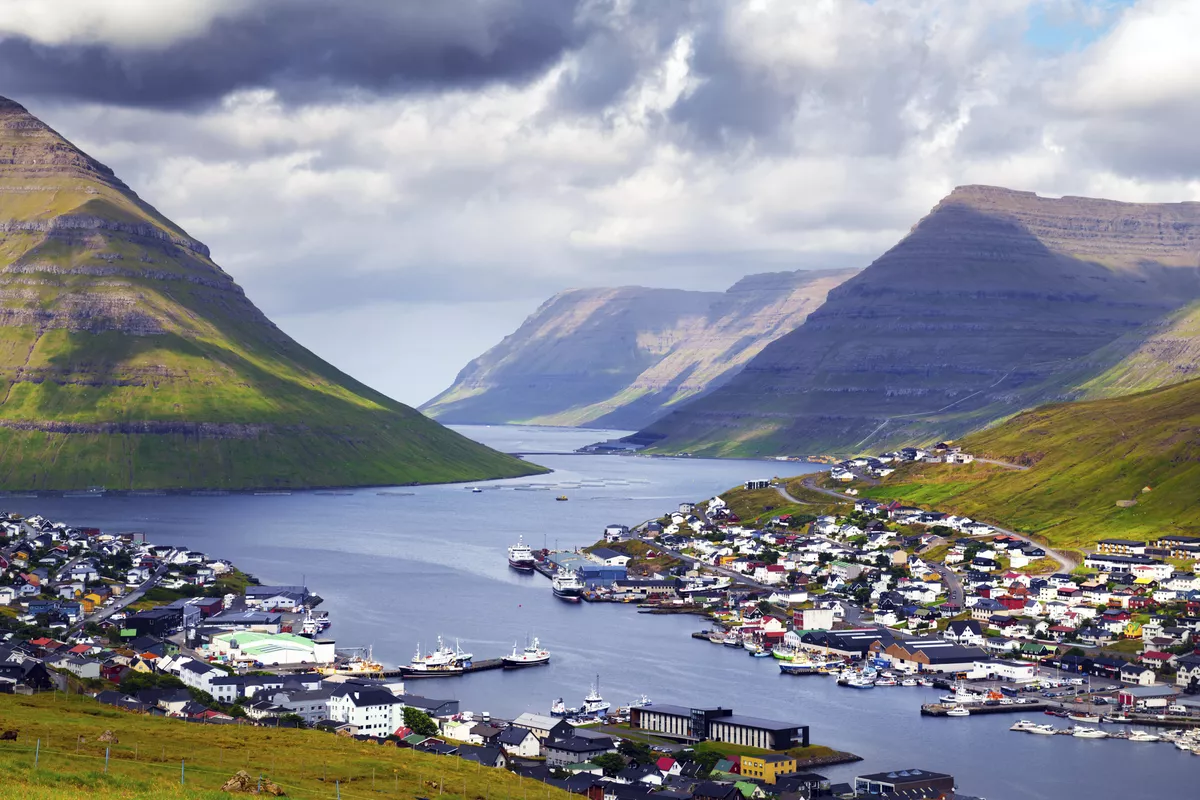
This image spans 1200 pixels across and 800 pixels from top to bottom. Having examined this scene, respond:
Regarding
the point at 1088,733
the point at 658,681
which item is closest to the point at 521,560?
the point at 658,681

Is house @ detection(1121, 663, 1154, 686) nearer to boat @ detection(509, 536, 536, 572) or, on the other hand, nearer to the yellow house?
the yellow house

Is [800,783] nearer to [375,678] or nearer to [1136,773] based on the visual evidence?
[1136,773]

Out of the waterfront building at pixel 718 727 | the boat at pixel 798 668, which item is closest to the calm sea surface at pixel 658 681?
the boat at pixel 798 668

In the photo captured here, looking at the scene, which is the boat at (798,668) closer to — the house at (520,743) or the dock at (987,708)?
the dock at (987,708)

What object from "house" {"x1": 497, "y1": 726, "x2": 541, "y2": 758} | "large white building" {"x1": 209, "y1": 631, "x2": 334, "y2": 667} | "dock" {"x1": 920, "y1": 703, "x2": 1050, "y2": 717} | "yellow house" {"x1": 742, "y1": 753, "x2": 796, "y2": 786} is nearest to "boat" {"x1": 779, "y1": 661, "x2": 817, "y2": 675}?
"dock" {"x1": 920, "y1": 703, "x2": 1050, "y2": 717}

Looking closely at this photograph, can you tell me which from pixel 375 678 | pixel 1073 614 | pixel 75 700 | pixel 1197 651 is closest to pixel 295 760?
pixel 75 700

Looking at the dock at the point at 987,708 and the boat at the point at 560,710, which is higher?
the dock at the point at 987,708
